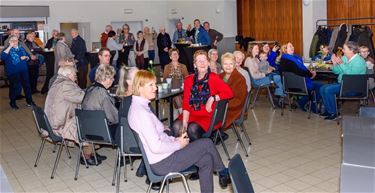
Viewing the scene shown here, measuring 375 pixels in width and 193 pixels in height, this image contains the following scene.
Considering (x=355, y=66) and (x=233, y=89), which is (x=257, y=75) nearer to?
(x=355, y=66)

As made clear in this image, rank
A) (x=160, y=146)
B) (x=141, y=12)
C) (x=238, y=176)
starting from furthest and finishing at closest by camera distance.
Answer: (x=141, y=12) < (x=160, y=146) < (x=238, y=176)

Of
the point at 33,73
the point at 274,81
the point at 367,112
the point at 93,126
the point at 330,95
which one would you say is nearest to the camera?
the point at 367,112

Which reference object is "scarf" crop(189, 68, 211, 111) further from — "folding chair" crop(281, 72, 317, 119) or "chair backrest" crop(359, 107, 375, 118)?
"folding chair" crop(281, 72, 317, 119)

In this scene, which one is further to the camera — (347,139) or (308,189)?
(308,189)

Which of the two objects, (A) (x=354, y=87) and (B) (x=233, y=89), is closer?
(B) (x=233, y=89)

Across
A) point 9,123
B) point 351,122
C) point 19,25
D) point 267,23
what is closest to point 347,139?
point 351,122

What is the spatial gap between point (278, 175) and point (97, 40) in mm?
12333

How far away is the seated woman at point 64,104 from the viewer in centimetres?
450

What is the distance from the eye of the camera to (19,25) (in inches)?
545

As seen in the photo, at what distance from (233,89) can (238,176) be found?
2.85m

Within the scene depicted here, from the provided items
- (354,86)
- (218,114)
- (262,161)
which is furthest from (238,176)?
(354,86)

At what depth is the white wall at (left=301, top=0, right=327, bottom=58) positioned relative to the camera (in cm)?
1138

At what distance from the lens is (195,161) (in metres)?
3.23

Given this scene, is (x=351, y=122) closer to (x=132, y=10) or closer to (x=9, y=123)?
(x=9, y=123)
